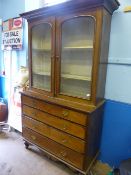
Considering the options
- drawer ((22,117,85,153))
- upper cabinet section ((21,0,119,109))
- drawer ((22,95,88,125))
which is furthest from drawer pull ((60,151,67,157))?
upper cabinet section ((21,0,119,109))

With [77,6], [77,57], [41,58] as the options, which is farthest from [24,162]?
[77,6]

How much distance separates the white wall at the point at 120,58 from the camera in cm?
160

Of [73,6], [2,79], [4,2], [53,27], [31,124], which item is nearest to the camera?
[73,6]

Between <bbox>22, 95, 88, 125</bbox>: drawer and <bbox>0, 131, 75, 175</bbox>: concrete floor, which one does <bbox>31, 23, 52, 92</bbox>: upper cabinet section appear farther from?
<bbox>0, 131, 75, 175</bbox>: concrete floor

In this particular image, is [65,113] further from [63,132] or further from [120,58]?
[120,58]

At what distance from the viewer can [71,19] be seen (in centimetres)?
160

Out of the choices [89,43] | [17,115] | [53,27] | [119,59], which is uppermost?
[53,27]

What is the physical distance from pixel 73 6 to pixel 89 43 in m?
0.38

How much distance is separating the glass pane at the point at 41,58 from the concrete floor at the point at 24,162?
93 cm

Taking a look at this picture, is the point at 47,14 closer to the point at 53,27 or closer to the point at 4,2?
the point at 53,27

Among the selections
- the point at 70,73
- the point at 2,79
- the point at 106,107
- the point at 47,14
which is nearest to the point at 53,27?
the point at 47,14

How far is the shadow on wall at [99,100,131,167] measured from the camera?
1737 mm

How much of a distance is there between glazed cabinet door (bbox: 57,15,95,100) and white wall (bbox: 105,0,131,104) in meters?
0.26

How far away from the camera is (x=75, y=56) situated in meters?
1.82
